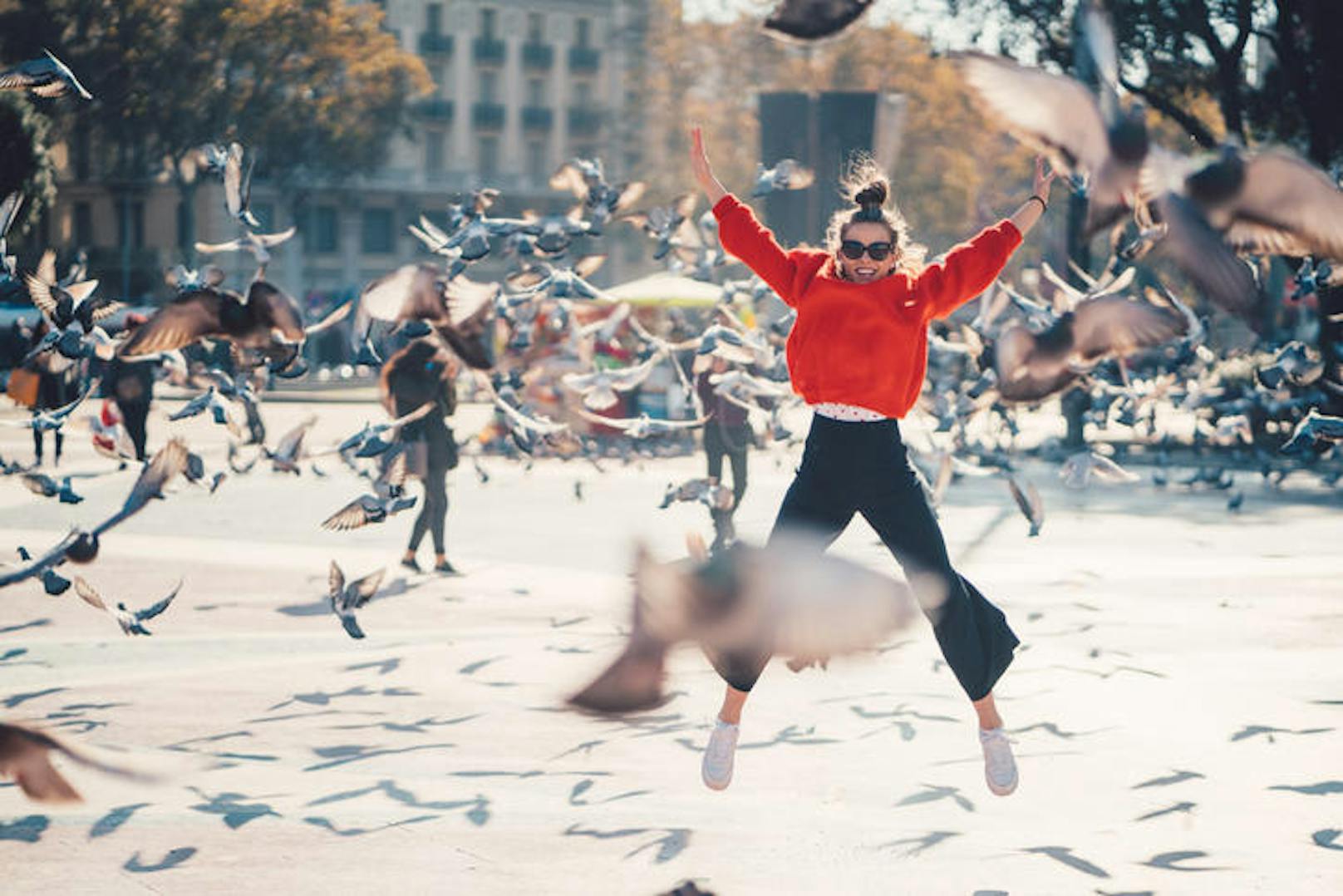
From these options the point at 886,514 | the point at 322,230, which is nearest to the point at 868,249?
the point at 886,514

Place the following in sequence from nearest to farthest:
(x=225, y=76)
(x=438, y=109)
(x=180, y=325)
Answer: (x=180, y=325) < (x=225, y=76) < (x=438, y=109)

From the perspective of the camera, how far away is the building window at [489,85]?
77750 millimetres

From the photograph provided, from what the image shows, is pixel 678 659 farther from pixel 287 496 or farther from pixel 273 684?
pixel 287 496

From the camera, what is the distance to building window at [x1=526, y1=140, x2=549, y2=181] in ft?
259

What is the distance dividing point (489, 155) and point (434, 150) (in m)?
2.85

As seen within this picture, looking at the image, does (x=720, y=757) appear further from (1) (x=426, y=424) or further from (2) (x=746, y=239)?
(1) (x=426, y=424)

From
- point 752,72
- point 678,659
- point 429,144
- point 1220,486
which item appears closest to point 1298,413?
point 1220,486

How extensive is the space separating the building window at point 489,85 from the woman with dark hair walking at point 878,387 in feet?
243

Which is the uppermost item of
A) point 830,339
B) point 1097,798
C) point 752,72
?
point 752,72

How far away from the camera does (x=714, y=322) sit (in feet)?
39.1

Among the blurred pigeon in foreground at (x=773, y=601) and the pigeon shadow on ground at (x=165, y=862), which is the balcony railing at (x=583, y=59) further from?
the pigeon shadow on ground at (x=165, y=862)

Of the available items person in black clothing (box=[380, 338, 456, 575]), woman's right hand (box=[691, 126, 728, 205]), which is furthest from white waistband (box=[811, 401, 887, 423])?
person in black clothing (box=[380, 338, 456, 575])

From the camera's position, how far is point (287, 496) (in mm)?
17047

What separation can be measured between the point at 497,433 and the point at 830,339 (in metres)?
18.2
